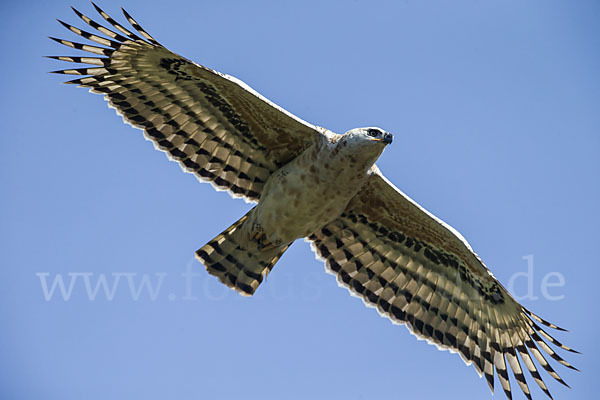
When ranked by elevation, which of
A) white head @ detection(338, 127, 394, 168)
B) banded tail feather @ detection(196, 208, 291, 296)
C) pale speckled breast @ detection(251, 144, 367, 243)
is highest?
white head @ detection(338, 127, 394, 168)

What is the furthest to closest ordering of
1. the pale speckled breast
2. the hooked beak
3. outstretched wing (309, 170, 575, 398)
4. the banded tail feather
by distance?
outstretched wing (309, 170, 575, 398) < the banded tail feather < the pale speckled breast < the hooked beak

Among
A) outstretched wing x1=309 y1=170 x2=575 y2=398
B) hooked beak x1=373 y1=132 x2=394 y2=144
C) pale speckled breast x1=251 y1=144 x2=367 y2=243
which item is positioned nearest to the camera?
hooked beak x1=373 y1=132 x2=394 y2=144

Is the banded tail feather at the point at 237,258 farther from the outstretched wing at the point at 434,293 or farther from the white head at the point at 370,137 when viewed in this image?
the white head at the point at 370,137

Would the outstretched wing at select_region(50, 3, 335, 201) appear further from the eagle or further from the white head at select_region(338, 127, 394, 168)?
the white head at select_region(338, 127, 394, 168)

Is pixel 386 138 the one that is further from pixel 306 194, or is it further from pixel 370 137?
pixel 306 194

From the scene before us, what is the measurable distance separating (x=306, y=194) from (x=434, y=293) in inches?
93.8

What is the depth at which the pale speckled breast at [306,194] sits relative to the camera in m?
9.76

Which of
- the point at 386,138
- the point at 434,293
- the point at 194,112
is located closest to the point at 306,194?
the point at 386,138

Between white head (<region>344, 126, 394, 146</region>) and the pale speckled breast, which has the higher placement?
white head (<region>344, 126, 394, 146</region>)

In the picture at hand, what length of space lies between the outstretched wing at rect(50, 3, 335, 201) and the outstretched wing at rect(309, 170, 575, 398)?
1294 mm

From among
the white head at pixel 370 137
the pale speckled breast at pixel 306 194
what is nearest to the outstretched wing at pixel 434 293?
the pale speckled breast at pixel 306 194

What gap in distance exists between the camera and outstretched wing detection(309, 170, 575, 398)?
1091cm

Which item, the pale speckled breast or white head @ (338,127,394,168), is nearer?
white head @ (338,127,394,168)

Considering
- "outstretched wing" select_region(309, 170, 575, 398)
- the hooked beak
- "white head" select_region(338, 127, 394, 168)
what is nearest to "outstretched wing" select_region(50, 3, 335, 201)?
"white head" select_region(338, 127, 394, 168)
